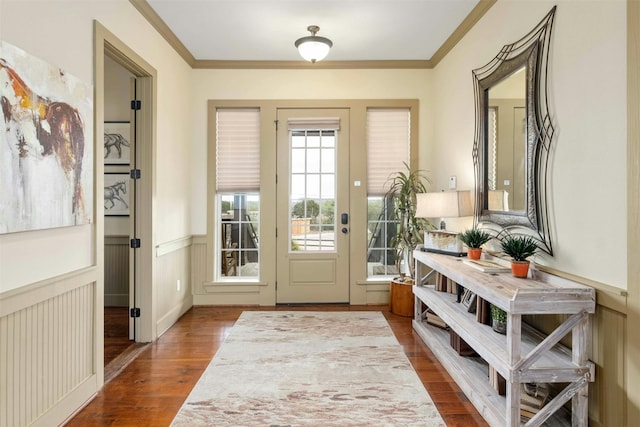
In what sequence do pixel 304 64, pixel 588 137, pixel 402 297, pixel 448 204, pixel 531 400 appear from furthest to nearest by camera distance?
pixel 304 64 < pixel 402 297 < pixel 448 204 < pixel 531 400 < pixel 588 137

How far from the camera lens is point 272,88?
14.5 ft

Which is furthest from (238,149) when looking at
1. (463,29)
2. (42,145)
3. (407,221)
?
(463,29)

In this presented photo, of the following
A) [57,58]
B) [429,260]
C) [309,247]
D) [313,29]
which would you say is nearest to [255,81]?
[313,29]

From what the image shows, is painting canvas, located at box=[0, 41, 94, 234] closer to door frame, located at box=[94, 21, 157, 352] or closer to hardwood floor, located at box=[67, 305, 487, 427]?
door frame, located at box=[94, 21, 157, 352]

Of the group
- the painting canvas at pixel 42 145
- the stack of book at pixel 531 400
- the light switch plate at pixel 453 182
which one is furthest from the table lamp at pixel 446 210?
the painting canvas at pixel 42 145

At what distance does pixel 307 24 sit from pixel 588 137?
2571 millimetres

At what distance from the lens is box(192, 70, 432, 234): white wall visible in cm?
442

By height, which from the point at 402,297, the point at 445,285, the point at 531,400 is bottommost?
the point at 531,400

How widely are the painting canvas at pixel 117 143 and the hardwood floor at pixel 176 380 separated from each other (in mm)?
2135

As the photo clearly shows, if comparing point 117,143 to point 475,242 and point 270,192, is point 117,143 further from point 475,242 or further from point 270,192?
point 475,242

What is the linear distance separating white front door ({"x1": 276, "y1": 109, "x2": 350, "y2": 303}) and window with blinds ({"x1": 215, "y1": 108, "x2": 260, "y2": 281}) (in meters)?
0.32

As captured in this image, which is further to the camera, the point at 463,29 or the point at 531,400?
the point at 463,29

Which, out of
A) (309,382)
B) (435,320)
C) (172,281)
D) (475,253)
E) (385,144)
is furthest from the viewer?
(385,144)

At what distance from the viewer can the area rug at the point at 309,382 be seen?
7.07 ft
